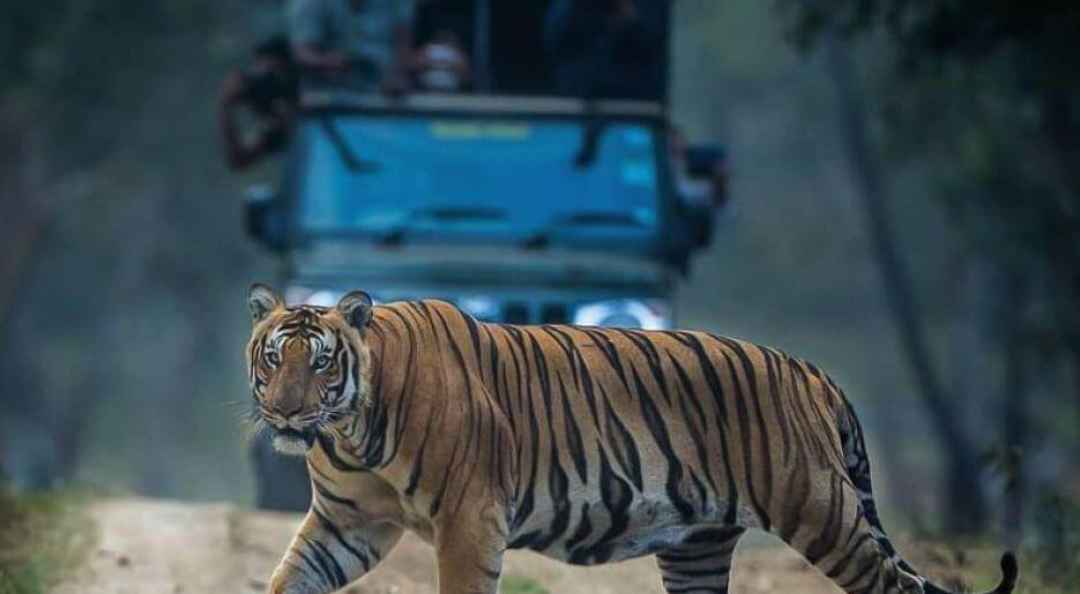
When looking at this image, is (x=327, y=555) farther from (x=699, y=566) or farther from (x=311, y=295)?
(x=311, y=295)

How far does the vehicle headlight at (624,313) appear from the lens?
1313 centimetres

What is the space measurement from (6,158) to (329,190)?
14230 millimetres

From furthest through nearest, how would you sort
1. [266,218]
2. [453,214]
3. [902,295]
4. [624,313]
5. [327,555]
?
[902,295], [266,218], [453,214], [624,313], [327,555]

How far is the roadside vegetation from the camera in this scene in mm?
10711

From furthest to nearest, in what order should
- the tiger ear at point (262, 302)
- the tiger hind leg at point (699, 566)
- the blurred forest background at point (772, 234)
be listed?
1. the blurred forest background at point (772, 234)
2. the tiger hind leg at point (699, 566)
3. the tiger ear at point (262, 302)


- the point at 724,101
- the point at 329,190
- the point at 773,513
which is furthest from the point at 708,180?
the point at 724,101

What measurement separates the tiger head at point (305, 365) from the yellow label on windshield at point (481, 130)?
599 cm

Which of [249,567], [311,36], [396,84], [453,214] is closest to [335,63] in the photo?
[396,84]

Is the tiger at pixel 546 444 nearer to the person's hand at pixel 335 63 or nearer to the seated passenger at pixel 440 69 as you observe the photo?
the seated passenger at pixel 440 69

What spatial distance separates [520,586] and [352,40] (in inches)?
237

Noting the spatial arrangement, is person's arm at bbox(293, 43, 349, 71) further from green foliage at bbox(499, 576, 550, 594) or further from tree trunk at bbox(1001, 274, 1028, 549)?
tree trunk at bbox(1001, 274, 1028, 549)

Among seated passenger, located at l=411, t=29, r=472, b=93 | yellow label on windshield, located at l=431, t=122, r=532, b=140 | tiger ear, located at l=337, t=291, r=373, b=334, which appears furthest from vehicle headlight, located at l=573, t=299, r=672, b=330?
tiger ear, located at l=337, t=291, r=373, b=334

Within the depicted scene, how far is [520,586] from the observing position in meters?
11.0

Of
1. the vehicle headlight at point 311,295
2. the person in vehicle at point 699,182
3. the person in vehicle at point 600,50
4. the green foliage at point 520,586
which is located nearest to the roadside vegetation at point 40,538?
the vehicle headlight at point 311,295
